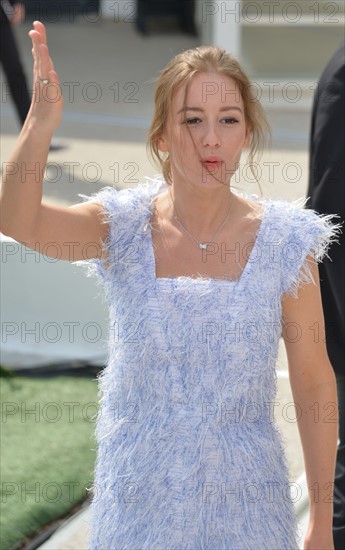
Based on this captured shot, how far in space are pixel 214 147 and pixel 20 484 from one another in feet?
6.87

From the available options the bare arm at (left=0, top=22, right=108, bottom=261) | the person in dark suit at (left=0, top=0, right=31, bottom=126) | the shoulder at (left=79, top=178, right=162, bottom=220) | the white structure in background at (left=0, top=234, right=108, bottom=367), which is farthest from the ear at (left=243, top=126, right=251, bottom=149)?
the person in dark suit at (left=0, top=0, right=31, bottom=126)

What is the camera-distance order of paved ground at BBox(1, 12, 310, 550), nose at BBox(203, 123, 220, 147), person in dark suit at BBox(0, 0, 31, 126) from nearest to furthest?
nose at BBox(203, 123, 220, 147) → paved ground at BBox(1, 12, 310, 550) → person in dark suit at BBox(0, 0, 31, 126)

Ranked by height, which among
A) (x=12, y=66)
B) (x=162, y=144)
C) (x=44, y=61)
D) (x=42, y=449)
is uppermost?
(x=12, y=66)

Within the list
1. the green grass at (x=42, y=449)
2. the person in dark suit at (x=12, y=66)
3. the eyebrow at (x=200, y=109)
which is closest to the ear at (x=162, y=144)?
the eyebrow at (x=200, y=109)

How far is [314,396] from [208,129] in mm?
586

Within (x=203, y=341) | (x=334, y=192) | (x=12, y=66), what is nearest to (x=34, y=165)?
(x=203, y=341)

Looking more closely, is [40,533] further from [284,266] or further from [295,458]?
[284,266]

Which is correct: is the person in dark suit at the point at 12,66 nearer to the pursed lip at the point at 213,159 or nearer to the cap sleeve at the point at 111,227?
the cap sleeve at the point at 111,227

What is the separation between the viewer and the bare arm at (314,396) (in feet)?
7.57

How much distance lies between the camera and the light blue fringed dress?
2.25 meters

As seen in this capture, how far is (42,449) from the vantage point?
4.29 metres

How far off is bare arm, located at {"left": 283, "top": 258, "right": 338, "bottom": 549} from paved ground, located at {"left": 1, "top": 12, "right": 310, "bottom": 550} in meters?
1.58

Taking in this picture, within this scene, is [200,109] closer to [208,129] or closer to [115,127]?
[208,129]

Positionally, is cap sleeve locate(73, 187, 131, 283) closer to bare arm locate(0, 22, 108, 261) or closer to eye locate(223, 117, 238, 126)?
bare arm locate(0, 22, 108, 261)
